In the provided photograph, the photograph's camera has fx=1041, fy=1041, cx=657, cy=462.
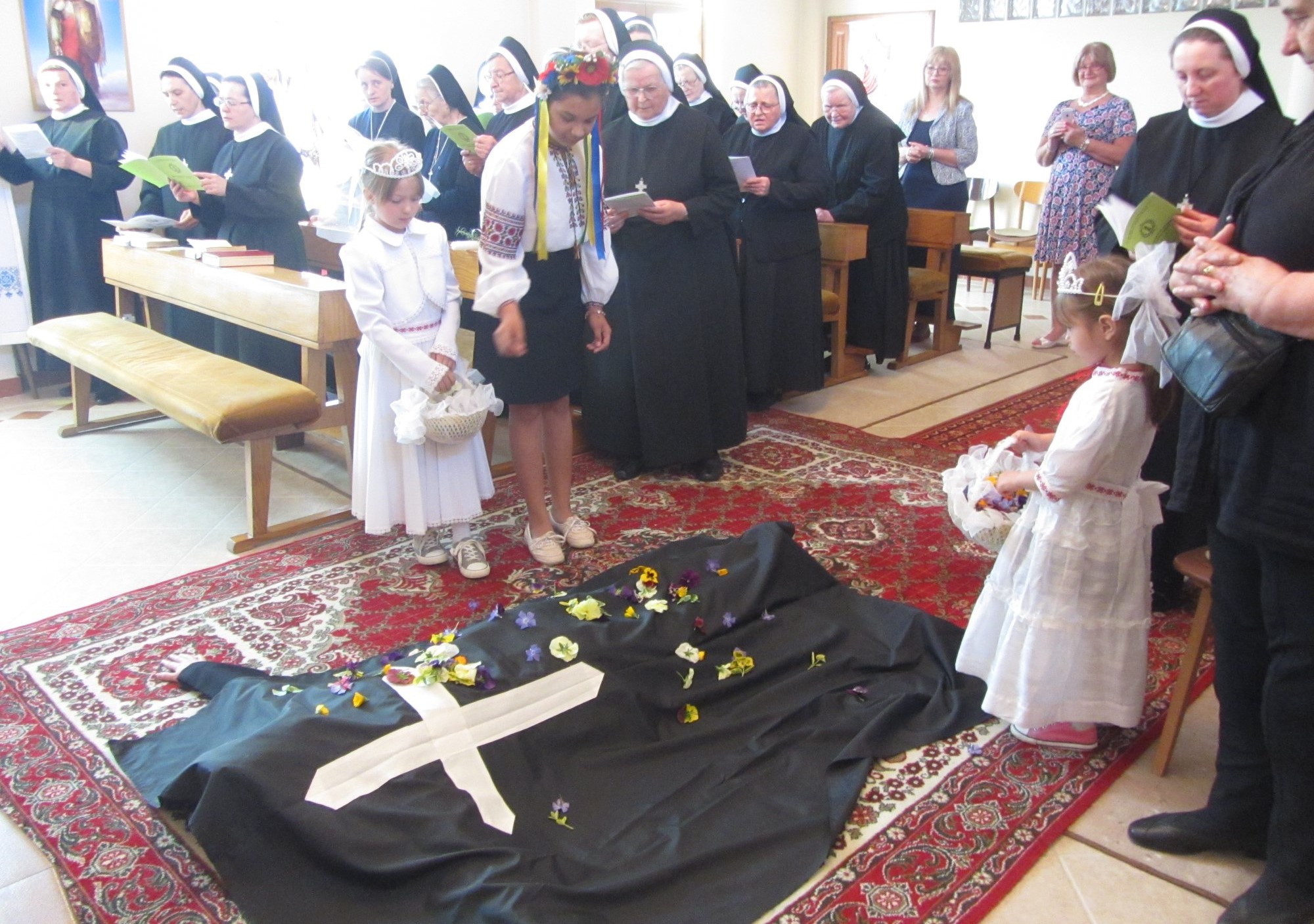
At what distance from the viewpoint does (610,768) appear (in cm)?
232

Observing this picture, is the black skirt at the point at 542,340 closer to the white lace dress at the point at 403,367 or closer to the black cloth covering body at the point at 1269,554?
the white lace dress at the point at 403,367

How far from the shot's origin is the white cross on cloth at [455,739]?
2.07 metres

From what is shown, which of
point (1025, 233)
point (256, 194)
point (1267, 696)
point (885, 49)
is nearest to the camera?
point (1267, 696)

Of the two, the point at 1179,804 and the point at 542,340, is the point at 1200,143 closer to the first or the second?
the point at 1179,804

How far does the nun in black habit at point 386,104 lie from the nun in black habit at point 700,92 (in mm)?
1514

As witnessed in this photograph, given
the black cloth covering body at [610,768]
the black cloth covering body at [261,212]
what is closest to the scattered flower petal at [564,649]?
the black cloth covering body at [610,768]

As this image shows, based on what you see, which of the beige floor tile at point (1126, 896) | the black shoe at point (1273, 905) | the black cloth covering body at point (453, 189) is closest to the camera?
the black shoe at point (1273, 905)

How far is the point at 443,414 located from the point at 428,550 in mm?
581

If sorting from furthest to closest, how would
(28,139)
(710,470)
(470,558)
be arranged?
1. (28,139)
2. (710,470)
3. (470,558)

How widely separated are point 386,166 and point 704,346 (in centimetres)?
165

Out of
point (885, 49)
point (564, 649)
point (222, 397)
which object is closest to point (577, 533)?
point (564, 649)

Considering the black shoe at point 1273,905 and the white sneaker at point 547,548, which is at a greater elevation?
the black shoe at point 1273,905

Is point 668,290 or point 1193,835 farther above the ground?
point 668,290

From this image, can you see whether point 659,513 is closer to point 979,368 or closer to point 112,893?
point 112,893
